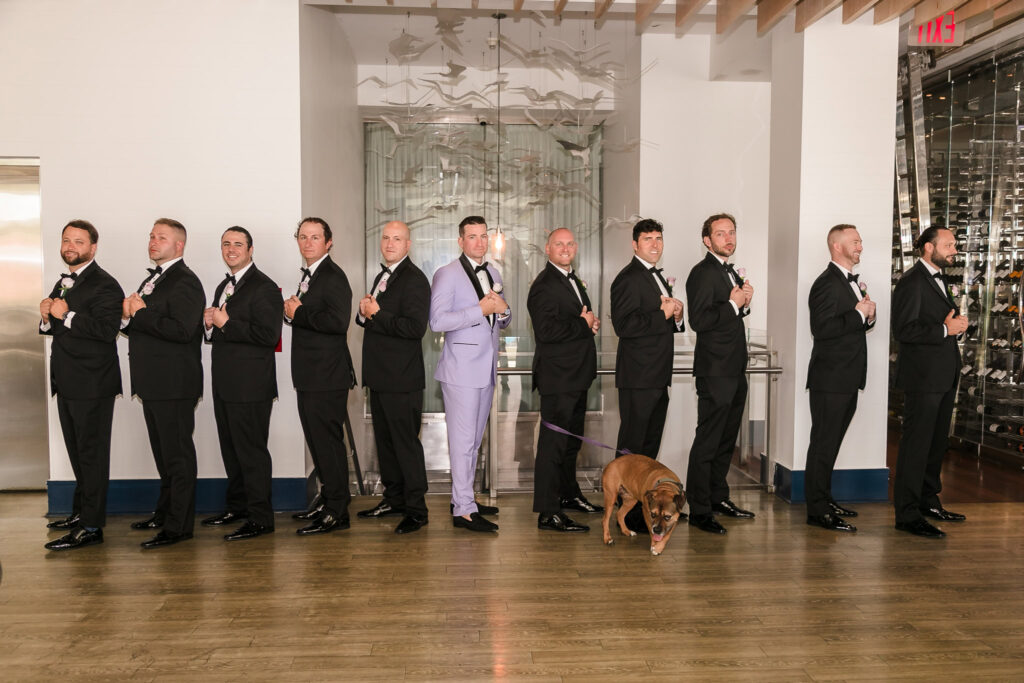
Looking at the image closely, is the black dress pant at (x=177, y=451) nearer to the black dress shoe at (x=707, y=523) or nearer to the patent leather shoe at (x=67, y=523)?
the patent leather shoe at (x=67, y=523)

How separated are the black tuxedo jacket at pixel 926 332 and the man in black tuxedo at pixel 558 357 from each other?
6.04 ft

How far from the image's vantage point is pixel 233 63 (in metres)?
5.62

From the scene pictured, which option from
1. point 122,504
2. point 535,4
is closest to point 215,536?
point 122,504

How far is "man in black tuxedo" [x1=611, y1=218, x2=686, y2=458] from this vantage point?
505 cm

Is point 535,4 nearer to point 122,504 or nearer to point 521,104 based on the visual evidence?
point 521,104

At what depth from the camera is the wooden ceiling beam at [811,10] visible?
536cm

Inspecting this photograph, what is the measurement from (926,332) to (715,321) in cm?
123

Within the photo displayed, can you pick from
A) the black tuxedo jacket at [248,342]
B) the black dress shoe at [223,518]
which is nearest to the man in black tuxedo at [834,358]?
the black tuxedo jacket at [248,342]

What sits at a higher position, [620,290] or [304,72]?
[304,72]

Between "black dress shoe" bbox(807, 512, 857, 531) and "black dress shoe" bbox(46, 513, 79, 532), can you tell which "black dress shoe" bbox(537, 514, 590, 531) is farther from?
"black dress shoe" bbox(46, 513, 79, 532)

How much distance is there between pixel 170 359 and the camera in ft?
15.9

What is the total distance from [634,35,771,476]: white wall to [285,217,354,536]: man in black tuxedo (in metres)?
3.05

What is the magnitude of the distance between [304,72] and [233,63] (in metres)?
0.46

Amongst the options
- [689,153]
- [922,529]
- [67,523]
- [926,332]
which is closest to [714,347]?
[926,332]
